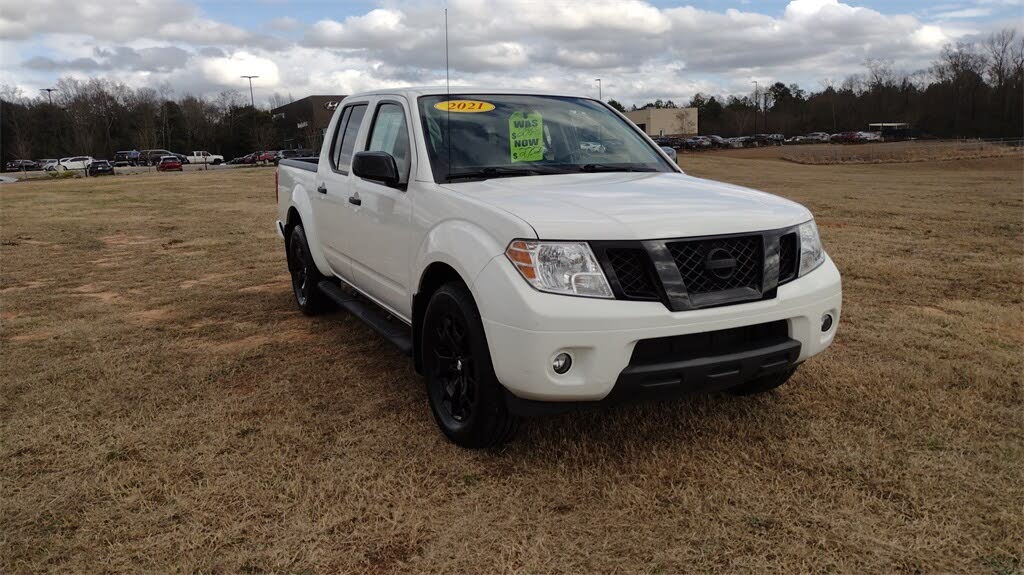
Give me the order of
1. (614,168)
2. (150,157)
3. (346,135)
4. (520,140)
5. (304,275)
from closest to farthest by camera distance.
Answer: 1. (520,140)
2. (614,168)
3. (346,135)
4. (304,275)
5. (150,157)

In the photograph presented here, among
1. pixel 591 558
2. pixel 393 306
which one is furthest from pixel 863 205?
pixel 591 558

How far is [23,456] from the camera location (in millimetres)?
3594

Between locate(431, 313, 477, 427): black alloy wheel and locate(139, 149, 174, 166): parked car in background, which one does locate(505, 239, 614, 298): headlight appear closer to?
locate(431, 313, 477, 427): black alloy wheel

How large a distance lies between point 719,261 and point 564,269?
0.67m

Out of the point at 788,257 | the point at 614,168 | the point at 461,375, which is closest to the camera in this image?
the point at 788,257

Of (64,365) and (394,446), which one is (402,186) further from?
(64,365)

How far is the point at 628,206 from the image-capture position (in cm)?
317

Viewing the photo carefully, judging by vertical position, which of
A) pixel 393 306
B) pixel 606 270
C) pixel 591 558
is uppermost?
pixel 606 270

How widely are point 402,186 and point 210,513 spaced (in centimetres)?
191

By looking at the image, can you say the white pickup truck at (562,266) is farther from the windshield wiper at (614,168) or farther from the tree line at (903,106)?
the tree line at (903,106)

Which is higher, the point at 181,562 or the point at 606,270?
the point at 606,270

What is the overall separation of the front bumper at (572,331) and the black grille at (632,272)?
0.06 m

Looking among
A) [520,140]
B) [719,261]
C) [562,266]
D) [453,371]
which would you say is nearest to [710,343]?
[719,261]

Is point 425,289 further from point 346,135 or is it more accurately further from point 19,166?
point 19,166
